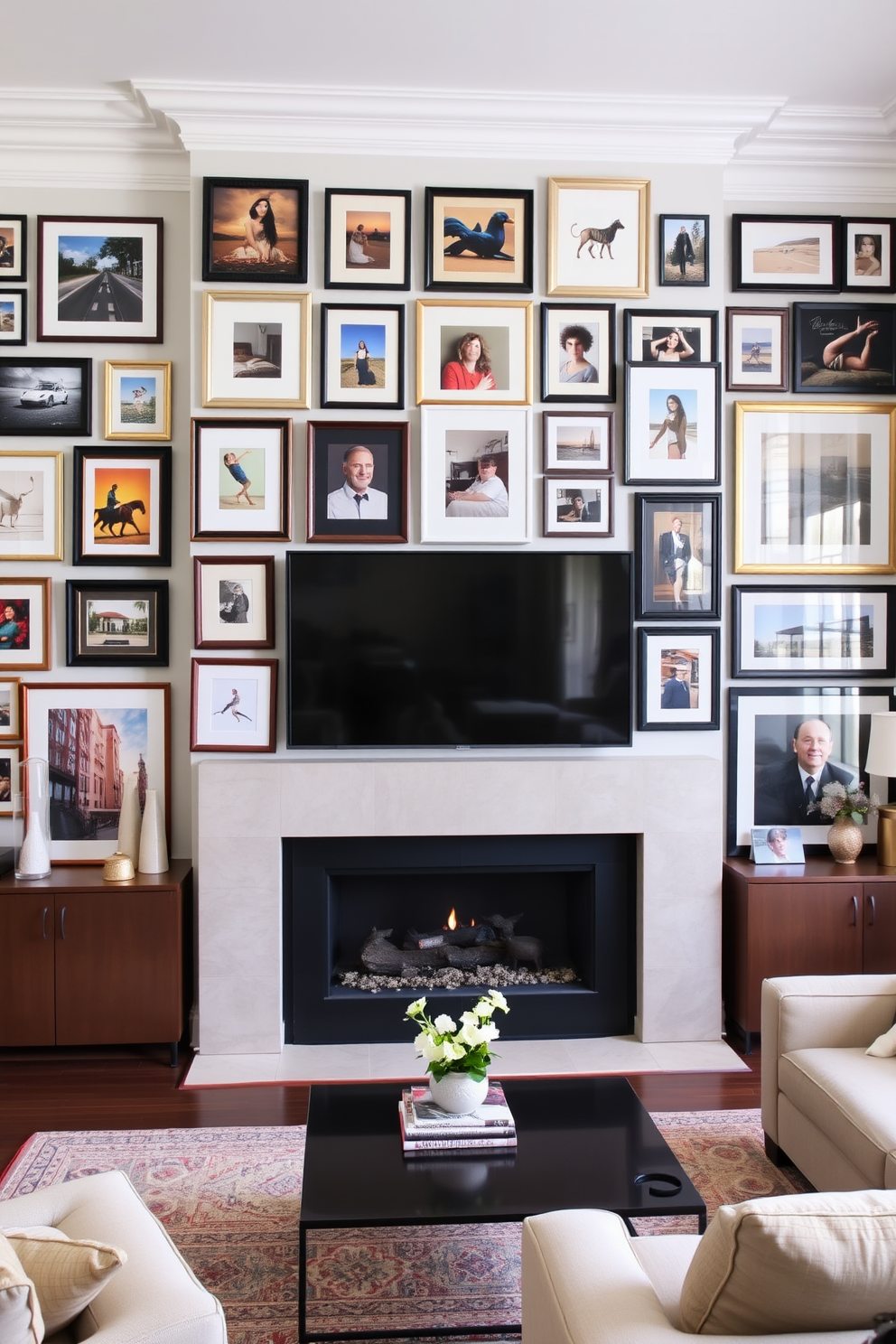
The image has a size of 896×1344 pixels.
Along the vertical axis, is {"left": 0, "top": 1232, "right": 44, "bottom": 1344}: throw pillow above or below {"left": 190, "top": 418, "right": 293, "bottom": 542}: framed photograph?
below

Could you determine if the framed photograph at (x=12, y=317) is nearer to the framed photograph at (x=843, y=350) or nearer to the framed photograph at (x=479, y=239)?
the framed photograph at (x=479, y=239)

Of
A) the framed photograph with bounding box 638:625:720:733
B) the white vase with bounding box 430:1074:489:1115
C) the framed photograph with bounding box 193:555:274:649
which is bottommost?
the white vase with bounding box 430:1074:489:1115

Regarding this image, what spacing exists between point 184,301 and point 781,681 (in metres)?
2.86

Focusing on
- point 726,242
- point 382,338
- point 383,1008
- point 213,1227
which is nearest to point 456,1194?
point 213,1227

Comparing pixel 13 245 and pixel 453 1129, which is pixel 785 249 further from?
pixel 453 1129

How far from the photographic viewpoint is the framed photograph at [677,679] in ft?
13.0

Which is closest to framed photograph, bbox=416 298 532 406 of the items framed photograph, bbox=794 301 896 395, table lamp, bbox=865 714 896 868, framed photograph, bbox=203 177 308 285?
framed photograph, bbox=203 177 308 285

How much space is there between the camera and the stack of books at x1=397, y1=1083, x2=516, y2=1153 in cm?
234

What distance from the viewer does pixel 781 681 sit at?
419cm

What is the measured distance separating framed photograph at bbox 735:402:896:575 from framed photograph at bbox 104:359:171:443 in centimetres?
229

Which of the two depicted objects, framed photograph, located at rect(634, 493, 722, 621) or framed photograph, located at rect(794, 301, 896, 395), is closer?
framed photograph, located at rect(634, 493, 722, 621)

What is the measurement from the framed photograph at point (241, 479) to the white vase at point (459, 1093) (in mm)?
2146

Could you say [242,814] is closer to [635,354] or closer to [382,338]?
[382,338]

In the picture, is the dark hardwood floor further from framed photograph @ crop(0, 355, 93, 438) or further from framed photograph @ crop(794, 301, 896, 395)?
framed photograph @ crop(794, 301, 896, 395)
